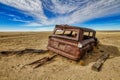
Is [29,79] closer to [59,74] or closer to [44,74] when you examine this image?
[44,74]

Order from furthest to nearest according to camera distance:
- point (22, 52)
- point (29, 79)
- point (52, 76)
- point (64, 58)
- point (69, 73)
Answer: point (22, 52), point (64, 58), point (69, 73), point (52, 76), point (29, 79)

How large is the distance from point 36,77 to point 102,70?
2.86 metres

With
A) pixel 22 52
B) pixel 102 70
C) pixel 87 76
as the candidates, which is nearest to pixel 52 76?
pixel 87 76

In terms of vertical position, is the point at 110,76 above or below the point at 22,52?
below

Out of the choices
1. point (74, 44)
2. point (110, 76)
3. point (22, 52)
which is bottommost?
point (110, 76)

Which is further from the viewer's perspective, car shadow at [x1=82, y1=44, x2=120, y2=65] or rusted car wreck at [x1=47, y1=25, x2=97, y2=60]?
car shadow at [x1=82, y1=44, x2=120, y2=65]

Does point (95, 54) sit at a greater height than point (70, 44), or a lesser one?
lesser

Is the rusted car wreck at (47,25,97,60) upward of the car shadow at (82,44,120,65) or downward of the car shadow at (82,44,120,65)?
upward

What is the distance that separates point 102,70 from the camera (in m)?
4.21

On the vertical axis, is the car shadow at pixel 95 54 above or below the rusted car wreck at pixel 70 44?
below

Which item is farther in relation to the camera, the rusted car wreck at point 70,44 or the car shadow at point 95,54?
the car shadow at point 95,54

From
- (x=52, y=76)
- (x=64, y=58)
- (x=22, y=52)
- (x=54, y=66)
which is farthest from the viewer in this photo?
(x=22, y=52)

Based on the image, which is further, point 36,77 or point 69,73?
point 69,73

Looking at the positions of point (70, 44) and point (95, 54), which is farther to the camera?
point (95, 54)
